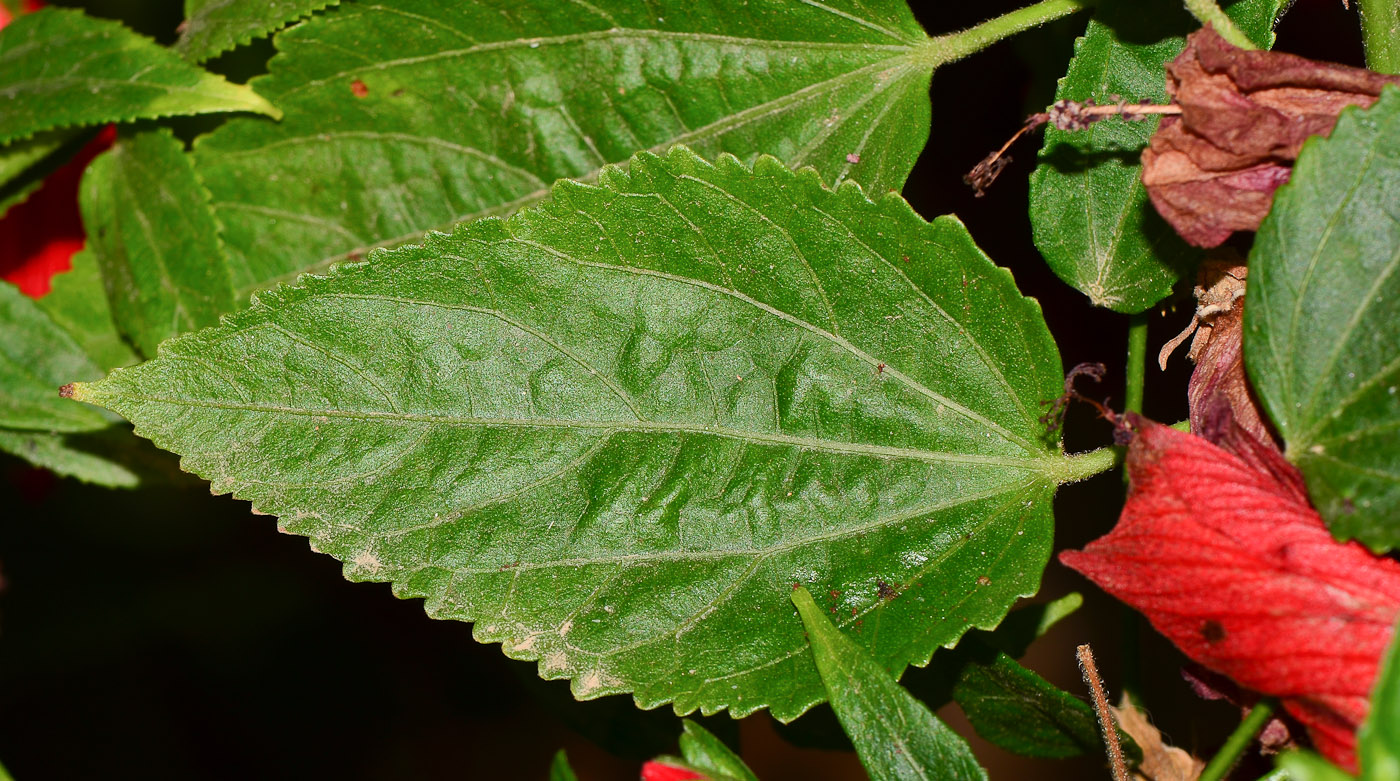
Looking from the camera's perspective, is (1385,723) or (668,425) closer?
(1385,723)

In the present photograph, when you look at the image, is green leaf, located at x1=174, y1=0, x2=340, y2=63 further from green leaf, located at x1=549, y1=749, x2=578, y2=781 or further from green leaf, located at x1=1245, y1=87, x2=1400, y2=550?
green leaf, located at x1=1245, y1=87, x2=1400, y2=550

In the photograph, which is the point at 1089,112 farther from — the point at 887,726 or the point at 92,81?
the point at 92,81

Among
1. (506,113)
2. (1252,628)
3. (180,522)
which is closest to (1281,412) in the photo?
(1252,628)

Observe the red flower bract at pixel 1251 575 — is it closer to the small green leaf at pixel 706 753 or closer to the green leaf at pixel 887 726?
the green leaf at pixel 887 726

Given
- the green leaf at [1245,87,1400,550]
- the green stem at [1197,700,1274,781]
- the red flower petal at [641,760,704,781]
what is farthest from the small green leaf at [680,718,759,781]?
the green leaf at [1245,87,1400,550]

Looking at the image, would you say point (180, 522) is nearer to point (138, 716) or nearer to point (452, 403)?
point (138, 716)

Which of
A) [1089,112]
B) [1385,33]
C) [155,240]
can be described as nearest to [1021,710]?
[1089,112]

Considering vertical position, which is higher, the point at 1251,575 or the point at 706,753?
the point at 1251,575
